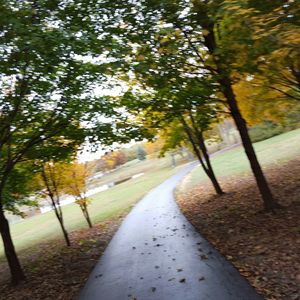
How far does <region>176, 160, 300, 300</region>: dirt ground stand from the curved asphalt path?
0.96 ft

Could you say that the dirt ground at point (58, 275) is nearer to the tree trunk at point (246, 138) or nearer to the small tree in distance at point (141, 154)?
the tree trunk at point (246, 138)

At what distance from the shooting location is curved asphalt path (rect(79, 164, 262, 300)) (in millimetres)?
5930

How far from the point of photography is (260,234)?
8109 millimetres

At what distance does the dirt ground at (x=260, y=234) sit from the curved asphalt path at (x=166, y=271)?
0.29 metres

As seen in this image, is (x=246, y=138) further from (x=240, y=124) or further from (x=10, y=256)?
(x=10, y=256)

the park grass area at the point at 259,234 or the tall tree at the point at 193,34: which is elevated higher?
the tall tree at the point at 193,34

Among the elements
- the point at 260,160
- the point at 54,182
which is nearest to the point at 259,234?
the point at 54,182

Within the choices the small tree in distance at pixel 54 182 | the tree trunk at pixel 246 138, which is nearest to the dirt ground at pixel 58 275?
the small tree in distance at pixel 54 182

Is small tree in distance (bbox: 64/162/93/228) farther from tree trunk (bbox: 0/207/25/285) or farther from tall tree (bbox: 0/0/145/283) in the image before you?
tree trunk (bbox: 0/207/25/285)

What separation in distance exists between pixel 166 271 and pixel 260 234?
232 cm

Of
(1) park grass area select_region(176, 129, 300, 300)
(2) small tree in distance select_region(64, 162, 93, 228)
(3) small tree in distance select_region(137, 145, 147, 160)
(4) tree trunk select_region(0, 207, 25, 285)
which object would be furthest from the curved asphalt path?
(3) small tree in distance select_region(137, 145, 147, 160)

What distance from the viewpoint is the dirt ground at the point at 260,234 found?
5668 millimetres

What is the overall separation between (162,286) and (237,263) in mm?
1473

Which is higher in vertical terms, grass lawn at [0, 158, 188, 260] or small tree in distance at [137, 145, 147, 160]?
small tree in distance at [137, 145, 147, 160]
